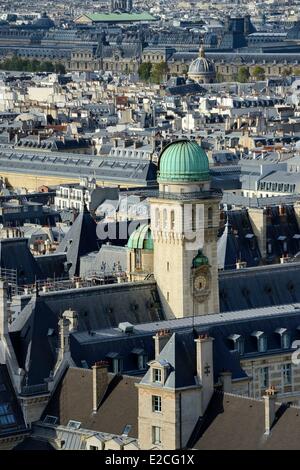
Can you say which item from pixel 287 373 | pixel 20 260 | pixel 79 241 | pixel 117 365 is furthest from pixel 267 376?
pixel 79 241

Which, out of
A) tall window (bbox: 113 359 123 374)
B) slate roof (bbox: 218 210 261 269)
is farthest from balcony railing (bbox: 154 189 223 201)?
slate roof (bbox: 218 210 261 269)

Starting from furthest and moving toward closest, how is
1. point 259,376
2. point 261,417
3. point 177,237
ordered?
point 177,237, point 259,376, point 261,417

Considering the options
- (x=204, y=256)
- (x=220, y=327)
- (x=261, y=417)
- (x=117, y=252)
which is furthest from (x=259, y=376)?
(x=117, y=252)

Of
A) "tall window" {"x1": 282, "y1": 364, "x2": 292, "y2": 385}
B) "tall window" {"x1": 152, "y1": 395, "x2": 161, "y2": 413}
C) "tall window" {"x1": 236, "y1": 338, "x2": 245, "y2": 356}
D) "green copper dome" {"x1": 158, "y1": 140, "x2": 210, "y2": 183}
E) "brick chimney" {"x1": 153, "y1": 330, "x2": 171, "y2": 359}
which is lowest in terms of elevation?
"tall window" {"x1": 282, "y1": 364, "x2": 292, "y2": 385}

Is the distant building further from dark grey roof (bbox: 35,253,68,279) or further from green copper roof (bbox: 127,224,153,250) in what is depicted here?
green copper roof (bbox: 127,224,153,250)

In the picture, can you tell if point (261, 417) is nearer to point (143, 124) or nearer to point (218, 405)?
point (218, 405)

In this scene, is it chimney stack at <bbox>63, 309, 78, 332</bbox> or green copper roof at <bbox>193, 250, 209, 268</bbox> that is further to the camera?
green copper roof at <bbox>193, 250, 209, 268</bbox>

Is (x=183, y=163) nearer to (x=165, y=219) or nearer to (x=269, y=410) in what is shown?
(x=165, y=219)

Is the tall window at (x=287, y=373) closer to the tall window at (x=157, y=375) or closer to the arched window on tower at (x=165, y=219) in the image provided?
the arched window on tower at (x=165, y=219)
